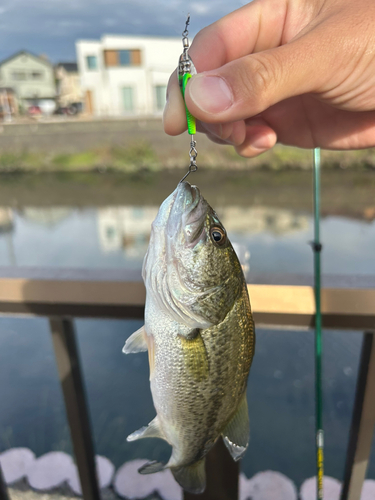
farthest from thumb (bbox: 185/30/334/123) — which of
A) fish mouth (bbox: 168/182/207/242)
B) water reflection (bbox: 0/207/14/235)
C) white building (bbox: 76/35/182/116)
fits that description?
white building (bbox: 76/35/182/116)

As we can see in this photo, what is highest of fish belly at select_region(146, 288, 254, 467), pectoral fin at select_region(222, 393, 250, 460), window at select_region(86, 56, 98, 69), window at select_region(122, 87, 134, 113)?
window at select_region(86, 56, 98, 69)

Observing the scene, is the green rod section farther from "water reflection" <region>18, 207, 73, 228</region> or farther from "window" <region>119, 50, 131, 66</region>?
"window" <region>119, 50, 131, 66</region>

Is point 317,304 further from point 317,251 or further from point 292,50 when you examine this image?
point 292,50

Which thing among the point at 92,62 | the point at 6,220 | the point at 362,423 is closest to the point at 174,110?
the point at 362,423

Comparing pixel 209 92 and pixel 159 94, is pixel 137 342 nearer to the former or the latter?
pixel 209 92

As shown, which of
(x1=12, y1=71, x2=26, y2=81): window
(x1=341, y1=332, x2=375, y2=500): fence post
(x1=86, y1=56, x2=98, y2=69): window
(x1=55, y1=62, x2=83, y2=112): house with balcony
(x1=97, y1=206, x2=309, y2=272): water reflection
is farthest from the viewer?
(x1=55, y1=62, x2=83, y2=112): house with balcony

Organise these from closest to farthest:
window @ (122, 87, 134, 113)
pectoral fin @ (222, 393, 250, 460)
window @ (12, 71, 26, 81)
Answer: pectoral fin @ (222, 393, 250, 460) < window @ (122, 87, 134, 113) < window @ (12, 71, 26, 81)

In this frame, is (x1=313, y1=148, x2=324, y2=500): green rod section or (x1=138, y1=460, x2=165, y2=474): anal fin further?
(x1=313, y1=148, x2=324, y2=500): green rod section
